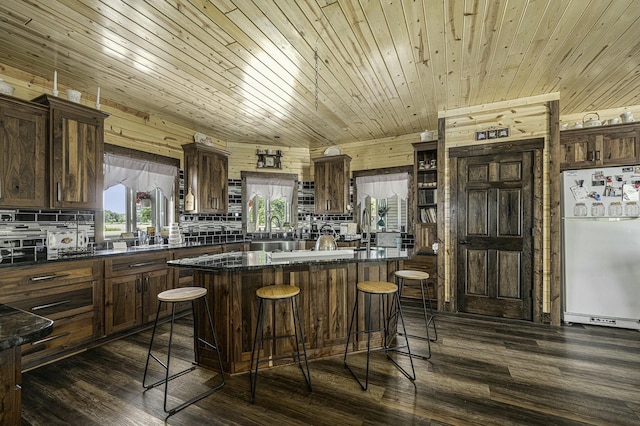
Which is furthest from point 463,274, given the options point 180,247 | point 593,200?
point 180,247

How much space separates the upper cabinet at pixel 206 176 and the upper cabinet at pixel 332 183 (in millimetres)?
1705

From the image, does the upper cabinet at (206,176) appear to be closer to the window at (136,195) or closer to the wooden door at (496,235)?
the window at (136,195)

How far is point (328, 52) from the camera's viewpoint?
2633 mm

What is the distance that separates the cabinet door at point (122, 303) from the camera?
307cm

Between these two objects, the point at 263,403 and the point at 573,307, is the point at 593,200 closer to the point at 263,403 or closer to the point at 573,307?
the point at 573,307

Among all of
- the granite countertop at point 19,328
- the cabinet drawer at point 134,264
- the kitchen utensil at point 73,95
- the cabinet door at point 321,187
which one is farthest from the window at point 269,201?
the granite countertop at point 19,328

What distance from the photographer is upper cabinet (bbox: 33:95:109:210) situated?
9.40ft

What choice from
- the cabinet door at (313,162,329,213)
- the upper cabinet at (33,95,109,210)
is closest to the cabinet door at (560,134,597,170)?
the cabinet door at (313,162,329,213)

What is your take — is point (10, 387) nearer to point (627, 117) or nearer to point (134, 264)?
point (134, 264)

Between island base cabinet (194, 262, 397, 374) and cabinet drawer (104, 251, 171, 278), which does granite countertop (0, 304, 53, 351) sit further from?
cabinet drawer (104, 251, 171, 278)

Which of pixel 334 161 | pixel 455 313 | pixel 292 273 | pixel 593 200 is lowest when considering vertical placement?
pixel 455 313

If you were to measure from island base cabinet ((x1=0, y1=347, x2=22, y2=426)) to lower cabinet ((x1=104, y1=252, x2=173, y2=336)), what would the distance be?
7.91ft

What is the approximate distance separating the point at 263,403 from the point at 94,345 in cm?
215

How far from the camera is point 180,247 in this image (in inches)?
154
